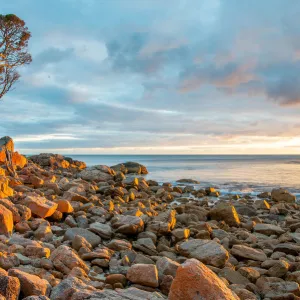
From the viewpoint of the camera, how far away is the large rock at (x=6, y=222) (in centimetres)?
638

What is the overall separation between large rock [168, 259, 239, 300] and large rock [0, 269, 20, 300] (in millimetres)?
1681

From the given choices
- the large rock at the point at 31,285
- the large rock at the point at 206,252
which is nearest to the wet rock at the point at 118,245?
the large rock at the point at 206,252

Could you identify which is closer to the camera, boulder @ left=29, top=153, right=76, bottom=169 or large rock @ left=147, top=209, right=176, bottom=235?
large rock @ left=147, top=209, right=176, bottom=235

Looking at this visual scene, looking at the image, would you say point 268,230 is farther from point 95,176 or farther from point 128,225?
point 95,176

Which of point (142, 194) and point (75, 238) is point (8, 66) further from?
point (75, 238)

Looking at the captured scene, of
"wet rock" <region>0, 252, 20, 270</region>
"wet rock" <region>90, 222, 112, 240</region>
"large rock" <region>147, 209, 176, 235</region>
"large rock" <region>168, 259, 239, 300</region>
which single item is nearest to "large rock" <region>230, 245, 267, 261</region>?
"large rock" <region>147, 209, 176, 235</region>

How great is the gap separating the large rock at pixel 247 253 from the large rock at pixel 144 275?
306 centimetres

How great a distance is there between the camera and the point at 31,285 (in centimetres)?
377

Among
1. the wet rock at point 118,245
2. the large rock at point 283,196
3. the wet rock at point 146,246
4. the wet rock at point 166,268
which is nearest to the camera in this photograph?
the wet rock at point 166,268

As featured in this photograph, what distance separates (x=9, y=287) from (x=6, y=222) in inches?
128

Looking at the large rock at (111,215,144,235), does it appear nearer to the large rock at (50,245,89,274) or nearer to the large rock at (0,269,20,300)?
the large rock at (50,245,89,274)

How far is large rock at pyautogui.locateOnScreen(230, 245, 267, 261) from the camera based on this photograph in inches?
285

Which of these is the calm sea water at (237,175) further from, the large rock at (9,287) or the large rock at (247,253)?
the large rock at (9,287)

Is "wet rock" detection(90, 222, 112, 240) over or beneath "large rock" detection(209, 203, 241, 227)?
over
